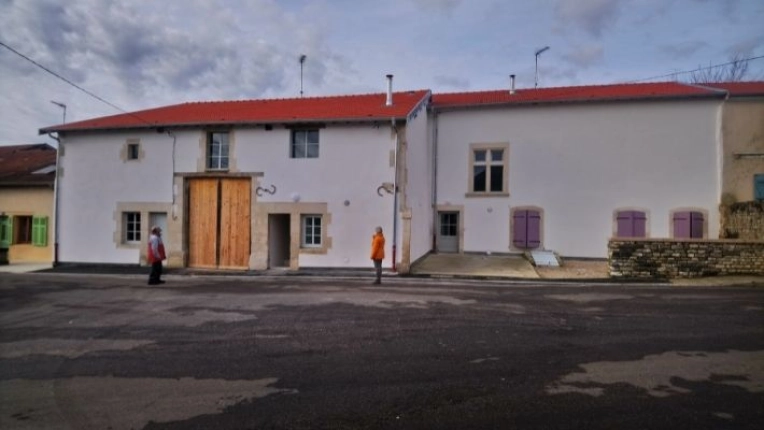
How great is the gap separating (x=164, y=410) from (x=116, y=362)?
2.00 meters

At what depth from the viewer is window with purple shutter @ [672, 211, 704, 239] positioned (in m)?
16.2

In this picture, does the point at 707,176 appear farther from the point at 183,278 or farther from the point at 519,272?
the point at 183,278

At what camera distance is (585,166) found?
1714 cm

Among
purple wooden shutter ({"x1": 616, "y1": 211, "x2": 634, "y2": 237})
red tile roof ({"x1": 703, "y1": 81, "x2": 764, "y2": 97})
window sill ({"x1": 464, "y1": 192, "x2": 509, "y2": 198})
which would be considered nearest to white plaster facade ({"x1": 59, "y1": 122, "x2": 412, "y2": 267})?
window sill ({"x1": 464, "y1": 192, "x2": 509, "y2": 198})

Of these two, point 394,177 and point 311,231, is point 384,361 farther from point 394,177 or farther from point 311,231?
point 311,231

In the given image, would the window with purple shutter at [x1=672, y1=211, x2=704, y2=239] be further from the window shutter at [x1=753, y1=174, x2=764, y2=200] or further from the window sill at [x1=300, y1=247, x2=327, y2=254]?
the window sill at [x1=300, y1=247, x2=327, y2=254]

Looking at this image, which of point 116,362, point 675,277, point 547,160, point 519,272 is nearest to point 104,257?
point 116,362

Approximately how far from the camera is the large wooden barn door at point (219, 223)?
15.8 m

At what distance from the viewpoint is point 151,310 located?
29.2 ft

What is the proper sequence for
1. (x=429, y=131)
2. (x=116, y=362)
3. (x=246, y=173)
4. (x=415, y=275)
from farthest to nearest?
(x=429, y=131)
(x=246, y=173)
(x=415, y=275)
(x=116, y=362)

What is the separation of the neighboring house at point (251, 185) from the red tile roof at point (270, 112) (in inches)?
3.0

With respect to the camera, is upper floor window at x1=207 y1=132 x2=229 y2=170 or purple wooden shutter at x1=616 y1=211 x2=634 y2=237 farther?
purple wooden shutter at x1=616 y1=211 x2=634 y2=237

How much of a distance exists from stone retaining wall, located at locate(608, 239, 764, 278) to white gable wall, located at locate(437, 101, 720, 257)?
3621 millimetres

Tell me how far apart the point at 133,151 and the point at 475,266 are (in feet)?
43.5
